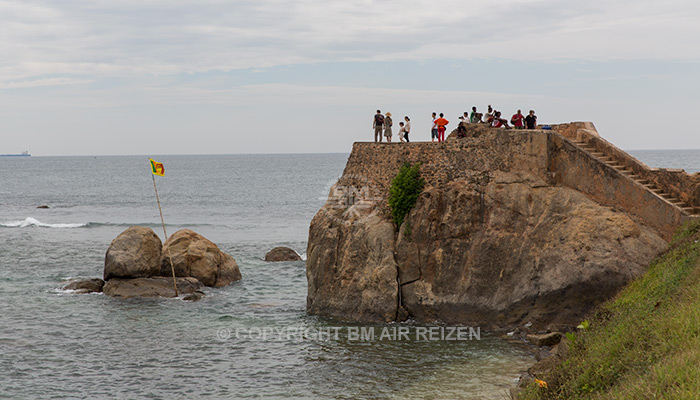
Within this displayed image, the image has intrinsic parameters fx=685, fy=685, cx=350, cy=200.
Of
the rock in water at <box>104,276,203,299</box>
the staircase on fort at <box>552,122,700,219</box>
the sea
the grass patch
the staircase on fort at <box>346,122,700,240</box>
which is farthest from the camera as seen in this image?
the rock in water at <box>104,276,203,299</box>

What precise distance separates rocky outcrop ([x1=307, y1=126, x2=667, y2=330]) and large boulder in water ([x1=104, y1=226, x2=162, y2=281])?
956 cm

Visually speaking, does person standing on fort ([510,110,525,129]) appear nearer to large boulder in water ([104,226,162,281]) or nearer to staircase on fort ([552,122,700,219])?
staircase on fort ([552,122,700,219])

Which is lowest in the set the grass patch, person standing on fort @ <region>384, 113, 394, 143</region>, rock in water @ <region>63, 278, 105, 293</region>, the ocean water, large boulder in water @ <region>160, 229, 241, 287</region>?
the ocean water

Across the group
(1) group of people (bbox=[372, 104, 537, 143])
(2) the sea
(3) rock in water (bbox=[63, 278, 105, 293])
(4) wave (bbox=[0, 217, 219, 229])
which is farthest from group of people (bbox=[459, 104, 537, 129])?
(4) wave (bbox=[0, 217, 219, 229])

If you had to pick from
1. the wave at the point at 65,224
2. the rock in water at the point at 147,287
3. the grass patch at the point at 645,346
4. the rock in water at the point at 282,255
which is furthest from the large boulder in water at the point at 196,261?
the wave at the point at 65,224

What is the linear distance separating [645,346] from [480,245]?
41.4ft

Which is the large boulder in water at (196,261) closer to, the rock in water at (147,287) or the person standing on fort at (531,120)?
the rock in water at (147,287)

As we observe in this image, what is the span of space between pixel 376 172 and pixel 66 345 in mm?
13956

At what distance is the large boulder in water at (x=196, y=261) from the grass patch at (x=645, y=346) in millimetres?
21305

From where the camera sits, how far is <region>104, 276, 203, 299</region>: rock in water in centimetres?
3306

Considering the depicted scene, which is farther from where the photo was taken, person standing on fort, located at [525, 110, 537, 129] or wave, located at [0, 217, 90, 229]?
wave, located at [0, 217, 90, 229]

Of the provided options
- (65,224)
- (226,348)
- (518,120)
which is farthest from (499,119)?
(65,224)

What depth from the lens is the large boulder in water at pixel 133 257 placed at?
3362 cm

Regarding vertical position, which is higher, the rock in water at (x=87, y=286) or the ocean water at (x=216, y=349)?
the rock in water at (x=87, y=286)
